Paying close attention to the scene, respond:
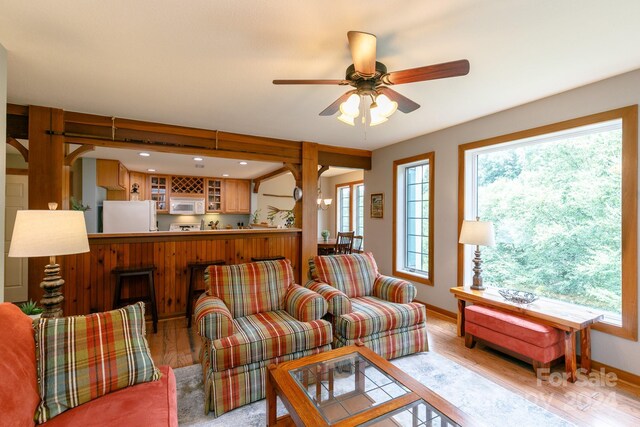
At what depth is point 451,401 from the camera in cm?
204

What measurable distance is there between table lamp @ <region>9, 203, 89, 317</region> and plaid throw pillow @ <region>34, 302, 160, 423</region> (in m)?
0.45

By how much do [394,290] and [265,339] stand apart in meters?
1.40

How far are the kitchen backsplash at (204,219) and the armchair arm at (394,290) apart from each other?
5.44 metres

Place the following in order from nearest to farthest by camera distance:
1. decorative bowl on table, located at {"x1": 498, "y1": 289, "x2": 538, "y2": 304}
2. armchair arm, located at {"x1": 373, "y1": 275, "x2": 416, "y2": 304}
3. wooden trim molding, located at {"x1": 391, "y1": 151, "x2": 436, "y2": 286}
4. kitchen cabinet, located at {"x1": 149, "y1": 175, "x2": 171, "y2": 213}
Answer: decorative bowl on table, located at {"x1": 498, "y1": 289, "x2": 538, "y2": 304} < armchair arm, located at {"x1": 373, "y1": 275, "x2": 416, "y2": 304} < wooden trim molding, located at {"x1": 391, "y1": 151, "x2": 436, "y2": 286} < kitchen cabinet, located at {"x1": 149, "y1": 175, "x2": 171, "y2": 213}

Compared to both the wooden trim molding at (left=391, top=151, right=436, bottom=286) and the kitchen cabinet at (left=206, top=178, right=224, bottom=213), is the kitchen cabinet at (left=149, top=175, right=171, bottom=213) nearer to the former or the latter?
the kitchen cabinet at (left=206, top=178, right=224, bottom=213)

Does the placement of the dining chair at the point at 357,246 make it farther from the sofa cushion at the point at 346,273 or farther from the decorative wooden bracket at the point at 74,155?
the decorative wooden bracket at the point at 74,155

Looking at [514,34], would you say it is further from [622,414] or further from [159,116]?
[159,116]

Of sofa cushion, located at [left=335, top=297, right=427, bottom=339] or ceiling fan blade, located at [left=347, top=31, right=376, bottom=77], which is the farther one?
sofa cushion, located at [left=335, top=297, right=427, bottom=339]

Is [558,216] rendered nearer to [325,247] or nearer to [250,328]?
[250,328]

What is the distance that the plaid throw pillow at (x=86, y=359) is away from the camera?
1.27 m

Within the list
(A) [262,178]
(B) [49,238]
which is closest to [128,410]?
(B) [49,238]

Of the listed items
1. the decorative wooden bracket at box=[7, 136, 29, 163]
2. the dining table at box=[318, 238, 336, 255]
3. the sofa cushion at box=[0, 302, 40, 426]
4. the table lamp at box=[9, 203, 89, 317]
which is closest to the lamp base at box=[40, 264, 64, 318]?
the table lamp at box=[9, 203, 89, 317]

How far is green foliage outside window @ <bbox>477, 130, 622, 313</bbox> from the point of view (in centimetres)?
243

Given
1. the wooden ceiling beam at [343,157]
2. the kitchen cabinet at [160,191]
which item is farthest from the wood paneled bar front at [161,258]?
the kitchen cabinet at [160,191]
